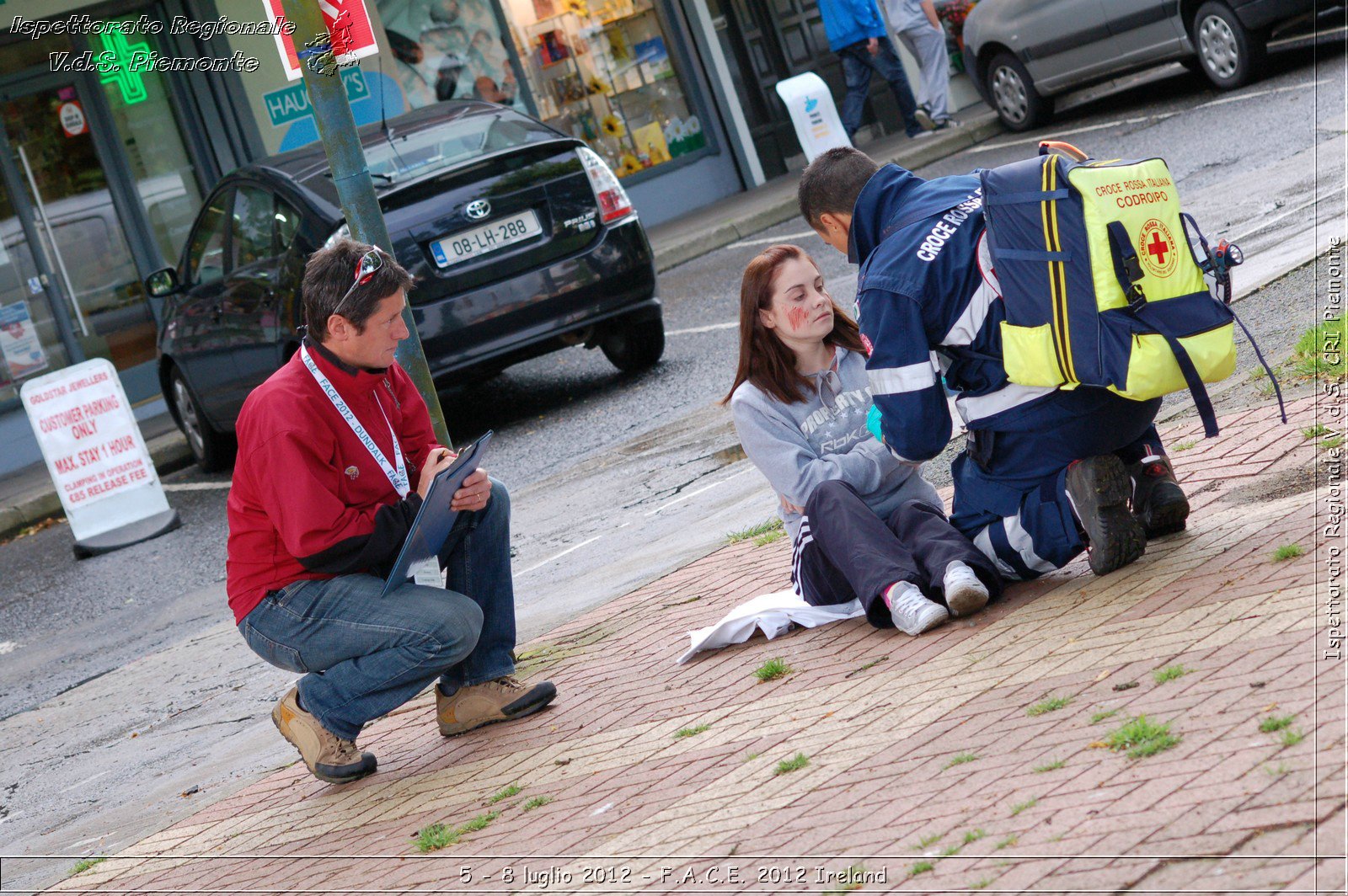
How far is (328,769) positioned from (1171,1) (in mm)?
10583

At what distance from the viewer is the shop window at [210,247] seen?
32.0ft

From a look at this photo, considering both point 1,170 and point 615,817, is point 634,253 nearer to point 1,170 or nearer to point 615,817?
point 615,817

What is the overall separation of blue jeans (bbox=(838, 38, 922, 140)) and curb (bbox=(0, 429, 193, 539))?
7.39 m

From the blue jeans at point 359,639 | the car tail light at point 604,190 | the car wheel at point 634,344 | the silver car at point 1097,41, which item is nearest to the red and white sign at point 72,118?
the car wheel at point 634,344

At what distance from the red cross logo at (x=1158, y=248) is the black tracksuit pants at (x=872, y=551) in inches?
37.7

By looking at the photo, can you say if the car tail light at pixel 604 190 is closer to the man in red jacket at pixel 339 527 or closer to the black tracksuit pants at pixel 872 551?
the man in red jacket at pixel 339 527

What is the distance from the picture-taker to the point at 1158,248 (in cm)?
371

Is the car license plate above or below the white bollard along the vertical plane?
below

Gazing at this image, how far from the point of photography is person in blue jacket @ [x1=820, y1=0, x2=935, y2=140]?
15172 millimetres

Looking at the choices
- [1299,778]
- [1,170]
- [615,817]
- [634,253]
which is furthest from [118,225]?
[1299,778]

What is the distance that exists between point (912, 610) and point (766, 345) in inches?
37.9

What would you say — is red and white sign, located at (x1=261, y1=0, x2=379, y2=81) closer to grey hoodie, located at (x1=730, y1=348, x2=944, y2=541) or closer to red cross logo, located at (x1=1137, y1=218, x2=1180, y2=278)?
grey hoodie, located at (x1=730, y1=348, x2=944, y2=541)

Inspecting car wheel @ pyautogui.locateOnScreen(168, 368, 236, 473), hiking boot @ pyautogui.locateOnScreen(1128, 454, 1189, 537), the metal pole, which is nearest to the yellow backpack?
hiking boot @ pyautogui.locateOnScreen(1128, 454, 1189, 537)

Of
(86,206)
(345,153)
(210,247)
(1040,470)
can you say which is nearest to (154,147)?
(86,206)
